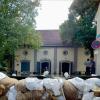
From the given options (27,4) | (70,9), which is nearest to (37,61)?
(70,9)

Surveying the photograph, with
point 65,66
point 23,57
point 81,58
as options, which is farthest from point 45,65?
point 81,58

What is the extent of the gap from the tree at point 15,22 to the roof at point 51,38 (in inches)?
277

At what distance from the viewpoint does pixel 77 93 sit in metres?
2.96

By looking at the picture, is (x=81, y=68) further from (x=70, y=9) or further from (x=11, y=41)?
(x=11, y=41)

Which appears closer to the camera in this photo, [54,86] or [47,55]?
[54,86]

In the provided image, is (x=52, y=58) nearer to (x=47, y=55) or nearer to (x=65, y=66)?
(x=47, y=55)

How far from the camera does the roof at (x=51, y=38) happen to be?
3519cm

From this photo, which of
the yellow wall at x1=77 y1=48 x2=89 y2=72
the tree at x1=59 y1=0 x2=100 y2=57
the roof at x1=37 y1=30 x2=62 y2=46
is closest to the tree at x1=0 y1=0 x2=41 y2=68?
the tree at x1=59 y1=0 x2=100 y2=57

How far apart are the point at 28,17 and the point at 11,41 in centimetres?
365

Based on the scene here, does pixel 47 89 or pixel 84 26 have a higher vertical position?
pixel 84 26

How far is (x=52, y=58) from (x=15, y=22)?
12142mm

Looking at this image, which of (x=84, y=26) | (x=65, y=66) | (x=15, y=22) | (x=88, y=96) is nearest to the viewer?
(x=88, y=96)

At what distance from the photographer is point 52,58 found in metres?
34.3

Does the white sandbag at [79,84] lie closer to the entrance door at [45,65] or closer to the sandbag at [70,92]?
the sandbag at [70,92]
